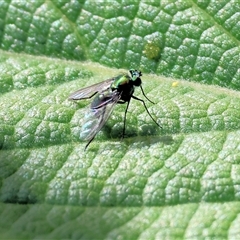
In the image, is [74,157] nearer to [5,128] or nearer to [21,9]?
[5,128]

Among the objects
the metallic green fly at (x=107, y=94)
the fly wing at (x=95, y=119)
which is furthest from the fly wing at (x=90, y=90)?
the fly wing at (x=95, y=119)

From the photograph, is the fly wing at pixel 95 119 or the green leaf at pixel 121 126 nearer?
the green leaf at pixel 121 126

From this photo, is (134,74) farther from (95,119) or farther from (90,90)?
(95,119)

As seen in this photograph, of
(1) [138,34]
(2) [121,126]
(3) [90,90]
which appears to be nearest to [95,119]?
(2) [121,126]

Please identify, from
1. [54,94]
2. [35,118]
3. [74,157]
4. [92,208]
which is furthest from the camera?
[54,94]

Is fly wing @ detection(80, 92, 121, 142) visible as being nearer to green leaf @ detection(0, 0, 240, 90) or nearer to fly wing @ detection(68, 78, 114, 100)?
fly wing @ detection(68, 78, 114, 100)

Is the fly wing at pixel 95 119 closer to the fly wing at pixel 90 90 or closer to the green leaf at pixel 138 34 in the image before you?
the fly wing at pixel 90 90

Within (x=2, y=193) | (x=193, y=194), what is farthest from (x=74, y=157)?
(x=193, y=194)
